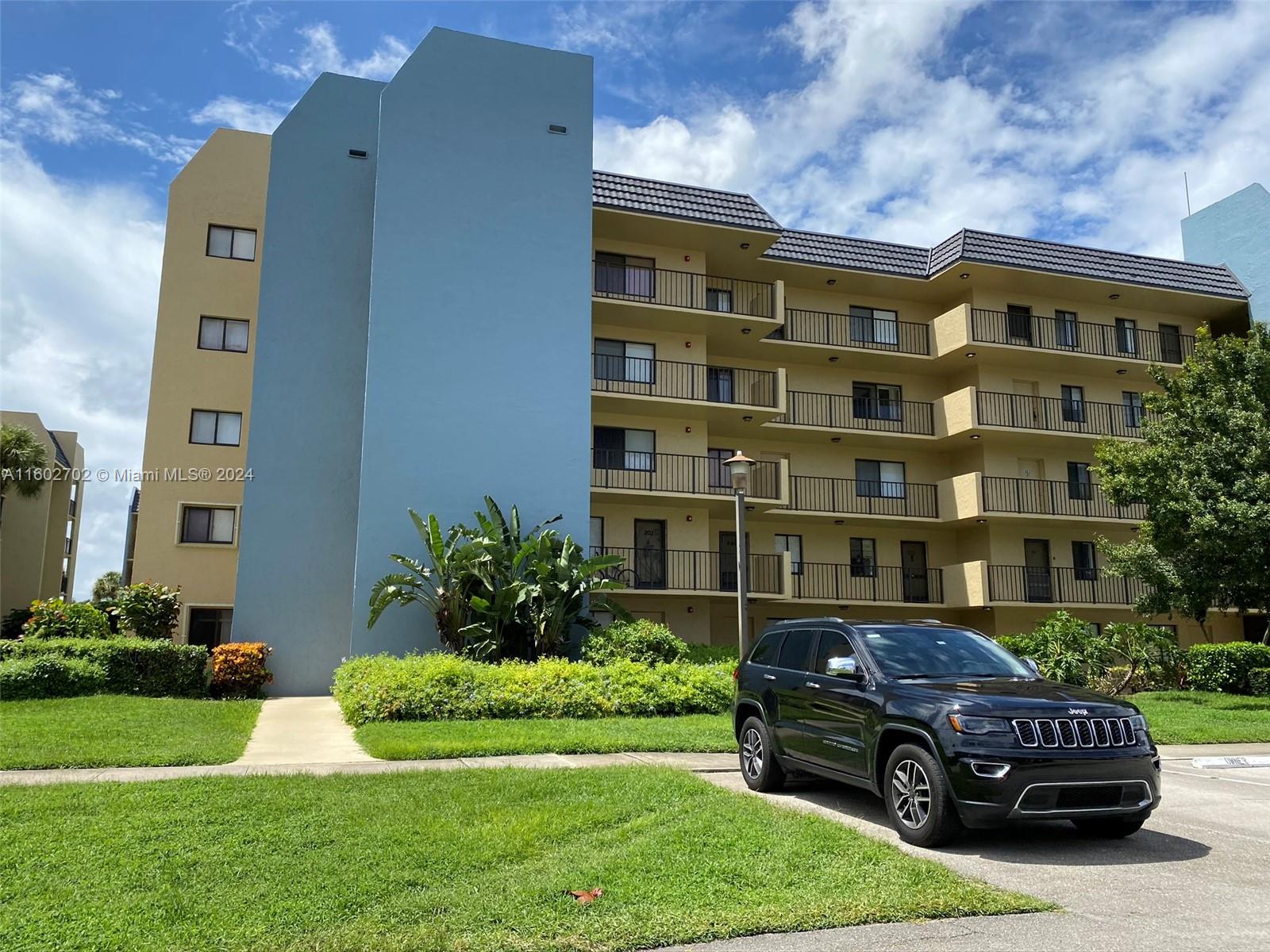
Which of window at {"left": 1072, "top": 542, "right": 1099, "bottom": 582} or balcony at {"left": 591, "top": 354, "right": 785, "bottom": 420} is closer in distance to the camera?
balcony at {"left": 591, "top": 354, "right": 785, "bottom": 420}

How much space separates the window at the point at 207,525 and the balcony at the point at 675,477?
30.5 feet

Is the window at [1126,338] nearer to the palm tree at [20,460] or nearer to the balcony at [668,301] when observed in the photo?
the balcony at [668,301]

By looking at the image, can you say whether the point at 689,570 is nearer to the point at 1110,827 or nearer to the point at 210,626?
the point at 210,626

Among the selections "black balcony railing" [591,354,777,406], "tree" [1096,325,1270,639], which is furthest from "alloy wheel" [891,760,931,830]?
"black balcony railing" [591,354,777,406]

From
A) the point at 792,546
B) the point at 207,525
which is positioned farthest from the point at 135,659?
the point at 792,546

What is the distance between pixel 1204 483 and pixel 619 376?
552 inches

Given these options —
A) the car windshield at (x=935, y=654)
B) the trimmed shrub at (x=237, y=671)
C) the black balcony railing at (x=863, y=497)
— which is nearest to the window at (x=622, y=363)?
Answer: the black balcony railing at (x=863, y=497)

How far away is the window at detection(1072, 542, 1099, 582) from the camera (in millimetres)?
29188

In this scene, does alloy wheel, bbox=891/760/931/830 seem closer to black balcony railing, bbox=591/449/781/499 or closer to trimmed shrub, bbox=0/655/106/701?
trimmed shrub, bbox=0/655/106/701

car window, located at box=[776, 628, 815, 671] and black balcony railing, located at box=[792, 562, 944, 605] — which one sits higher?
black balcony railing, located at box=[792, 562, 944, 605]

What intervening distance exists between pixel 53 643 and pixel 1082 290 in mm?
29491

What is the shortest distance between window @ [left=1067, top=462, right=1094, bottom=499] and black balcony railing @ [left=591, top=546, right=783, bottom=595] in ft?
34.1

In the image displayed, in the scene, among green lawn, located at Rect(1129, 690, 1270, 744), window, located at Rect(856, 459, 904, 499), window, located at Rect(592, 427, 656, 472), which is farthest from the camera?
window, located at Rect(856, 459, 904, 499)

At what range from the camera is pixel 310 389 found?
23.7m
